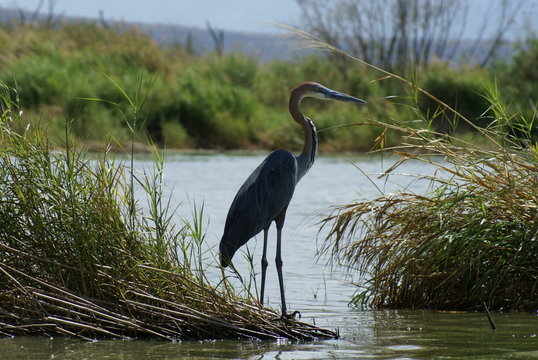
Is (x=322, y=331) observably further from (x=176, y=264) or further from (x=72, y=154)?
(x=72, y=154)

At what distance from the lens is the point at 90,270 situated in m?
5.81

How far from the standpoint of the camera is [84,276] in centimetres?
584

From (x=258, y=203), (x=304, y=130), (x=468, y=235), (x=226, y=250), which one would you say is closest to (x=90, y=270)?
(x=226, y=250)

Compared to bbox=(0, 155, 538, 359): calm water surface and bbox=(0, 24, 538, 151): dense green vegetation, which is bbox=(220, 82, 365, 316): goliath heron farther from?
bbox=(0, 24, 538, 151): dense green vegetation

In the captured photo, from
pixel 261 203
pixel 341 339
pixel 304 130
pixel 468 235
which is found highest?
pixel 304 130

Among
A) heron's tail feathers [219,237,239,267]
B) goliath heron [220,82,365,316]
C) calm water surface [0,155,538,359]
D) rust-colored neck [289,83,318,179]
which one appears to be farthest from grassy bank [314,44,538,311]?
heron's tail feathers [219,237,239,267]

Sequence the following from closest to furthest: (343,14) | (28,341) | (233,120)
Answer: (28,341) < (233,120) < (343,14)

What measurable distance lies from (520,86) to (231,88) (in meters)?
7.40

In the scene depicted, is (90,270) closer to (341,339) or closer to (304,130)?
(341,339)

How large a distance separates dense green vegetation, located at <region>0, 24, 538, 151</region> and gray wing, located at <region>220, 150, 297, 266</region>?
14.5 meters

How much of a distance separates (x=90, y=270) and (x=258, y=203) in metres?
1.21

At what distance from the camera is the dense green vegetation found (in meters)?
23.4

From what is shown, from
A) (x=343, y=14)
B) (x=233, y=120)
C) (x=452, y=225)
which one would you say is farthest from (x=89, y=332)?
(x=343, y=14)

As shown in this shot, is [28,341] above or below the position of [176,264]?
below
